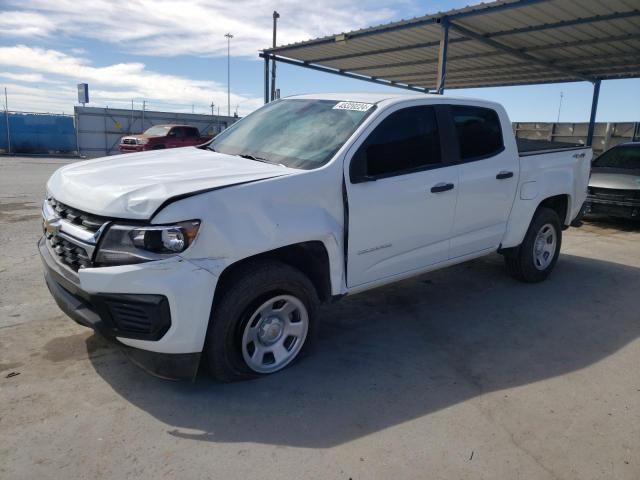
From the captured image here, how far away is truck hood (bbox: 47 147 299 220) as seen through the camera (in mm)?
2771

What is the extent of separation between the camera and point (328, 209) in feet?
11.0

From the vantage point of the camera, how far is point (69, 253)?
304cm

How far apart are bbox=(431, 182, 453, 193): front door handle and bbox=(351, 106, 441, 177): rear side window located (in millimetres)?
185

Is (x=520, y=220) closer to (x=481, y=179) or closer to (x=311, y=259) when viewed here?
(x=481, y=179)

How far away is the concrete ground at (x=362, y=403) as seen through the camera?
255 centimetres

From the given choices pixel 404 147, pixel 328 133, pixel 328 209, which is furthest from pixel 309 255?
pixel 404 147

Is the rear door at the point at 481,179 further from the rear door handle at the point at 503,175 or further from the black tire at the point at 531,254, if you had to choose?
the black tire at the point at 531,254

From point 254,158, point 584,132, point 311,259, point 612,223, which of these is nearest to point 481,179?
point 311,259

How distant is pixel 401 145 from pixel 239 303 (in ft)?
5.96

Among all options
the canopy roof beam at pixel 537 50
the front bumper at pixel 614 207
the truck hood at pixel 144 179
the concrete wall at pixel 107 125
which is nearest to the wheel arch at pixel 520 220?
the truck hood at pixel 144 179

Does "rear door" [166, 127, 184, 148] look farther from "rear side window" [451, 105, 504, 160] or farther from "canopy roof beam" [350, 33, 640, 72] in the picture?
"rear side window" [451, 105, 504, 160]

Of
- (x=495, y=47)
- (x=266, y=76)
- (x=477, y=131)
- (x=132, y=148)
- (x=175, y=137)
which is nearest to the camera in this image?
(x=477, y=131)

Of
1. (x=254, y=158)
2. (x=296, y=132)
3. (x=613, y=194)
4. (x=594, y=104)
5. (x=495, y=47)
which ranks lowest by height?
(x=613, y=194)

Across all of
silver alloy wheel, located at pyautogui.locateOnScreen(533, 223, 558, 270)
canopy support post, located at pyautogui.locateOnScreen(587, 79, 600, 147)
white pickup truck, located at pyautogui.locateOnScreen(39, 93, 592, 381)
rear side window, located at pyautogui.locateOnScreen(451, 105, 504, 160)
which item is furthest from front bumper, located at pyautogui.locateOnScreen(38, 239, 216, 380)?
canopy support post, located at pyautogui.locateOnScreen(587, 79, 600, 147)
